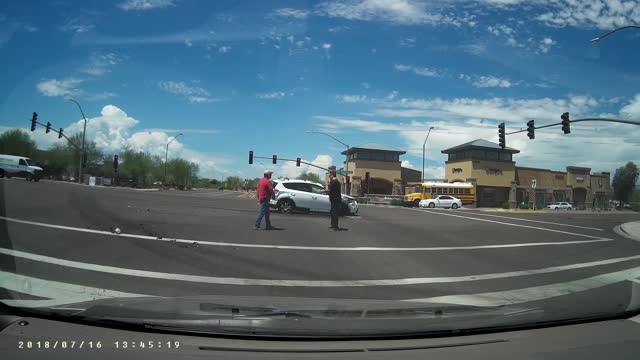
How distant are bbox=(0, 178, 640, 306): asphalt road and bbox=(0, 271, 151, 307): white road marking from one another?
0.02 meters

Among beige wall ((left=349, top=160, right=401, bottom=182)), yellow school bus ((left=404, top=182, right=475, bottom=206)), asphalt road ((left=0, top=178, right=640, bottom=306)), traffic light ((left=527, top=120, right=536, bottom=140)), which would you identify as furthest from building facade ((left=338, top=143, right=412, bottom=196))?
asphalt road ((left=0, top=178, right=640, bottom=306))

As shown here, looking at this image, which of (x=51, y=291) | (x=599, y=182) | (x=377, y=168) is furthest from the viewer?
(x=377, y=168)

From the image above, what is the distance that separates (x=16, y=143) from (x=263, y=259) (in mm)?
4894

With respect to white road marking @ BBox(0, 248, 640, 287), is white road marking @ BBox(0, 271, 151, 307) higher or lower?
higher

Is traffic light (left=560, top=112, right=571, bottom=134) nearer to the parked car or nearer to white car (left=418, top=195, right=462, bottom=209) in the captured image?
the parked car

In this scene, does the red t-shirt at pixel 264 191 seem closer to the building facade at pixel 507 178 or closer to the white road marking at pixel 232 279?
the white road marking at pixel 232 279

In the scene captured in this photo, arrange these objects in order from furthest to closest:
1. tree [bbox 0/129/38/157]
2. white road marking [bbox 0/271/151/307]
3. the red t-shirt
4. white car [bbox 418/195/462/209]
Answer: white car [bbox 418/195/462/209] < the red t-shirt < tree [bbox 0/129/38/157] < white road marking [bbox 0/271/151/307]

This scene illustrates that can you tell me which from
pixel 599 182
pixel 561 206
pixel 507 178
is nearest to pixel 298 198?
pixel 599 182

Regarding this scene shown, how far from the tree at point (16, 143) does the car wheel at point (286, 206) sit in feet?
34.5

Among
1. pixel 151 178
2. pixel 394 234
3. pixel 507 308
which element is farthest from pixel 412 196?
pixel 507 308

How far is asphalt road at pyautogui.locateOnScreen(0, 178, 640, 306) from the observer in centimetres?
622

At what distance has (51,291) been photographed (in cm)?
488

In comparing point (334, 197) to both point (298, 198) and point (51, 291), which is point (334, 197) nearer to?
point (298, 198)

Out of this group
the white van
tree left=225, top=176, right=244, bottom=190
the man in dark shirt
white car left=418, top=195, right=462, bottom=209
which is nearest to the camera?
the white van
